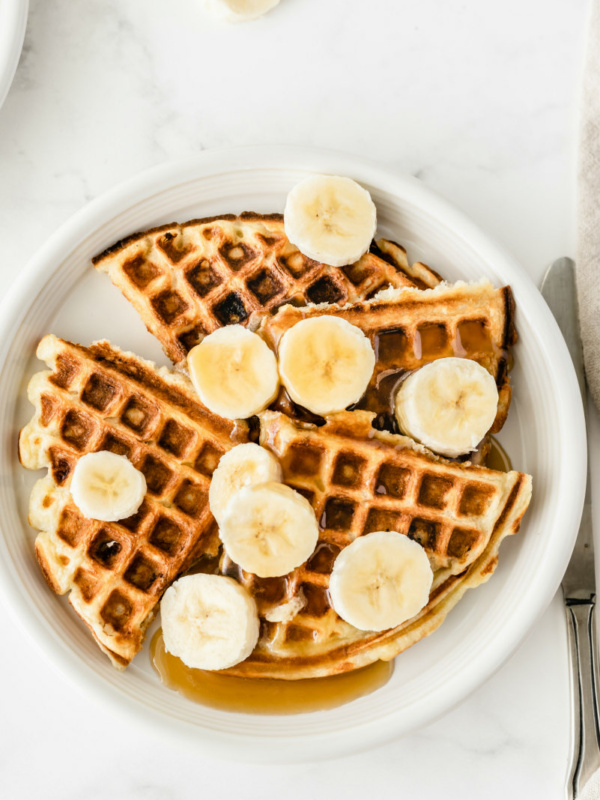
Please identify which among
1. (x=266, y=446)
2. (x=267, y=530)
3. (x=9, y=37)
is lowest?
(x=267, y=530)

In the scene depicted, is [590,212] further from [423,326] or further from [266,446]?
[266,446]

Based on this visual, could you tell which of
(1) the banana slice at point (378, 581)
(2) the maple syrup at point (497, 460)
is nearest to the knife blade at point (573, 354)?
(2) the maple syrup at point (497, 460)

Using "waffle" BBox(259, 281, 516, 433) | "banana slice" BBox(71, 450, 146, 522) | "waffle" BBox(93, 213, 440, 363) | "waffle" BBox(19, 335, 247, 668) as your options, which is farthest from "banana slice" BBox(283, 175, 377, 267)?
"banana slice" BBox(71, 450, 146, 522)

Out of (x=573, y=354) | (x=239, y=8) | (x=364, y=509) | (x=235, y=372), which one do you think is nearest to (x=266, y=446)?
Answer: (x=235, y=372)

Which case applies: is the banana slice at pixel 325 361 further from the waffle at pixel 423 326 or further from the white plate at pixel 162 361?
the white plate at pixel 162 361

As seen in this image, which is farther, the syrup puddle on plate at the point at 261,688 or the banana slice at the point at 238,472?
the syrup puddle on plate at the point at 261,688
